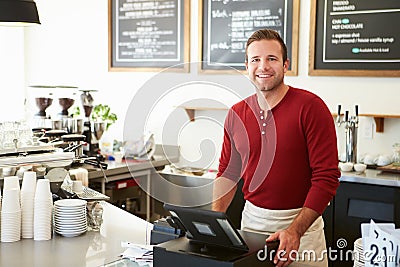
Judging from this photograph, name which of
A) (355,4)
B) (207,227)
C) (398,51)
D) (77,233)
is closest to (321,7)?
(355,4)

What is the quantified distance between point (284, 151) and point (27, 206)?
1.06 meters

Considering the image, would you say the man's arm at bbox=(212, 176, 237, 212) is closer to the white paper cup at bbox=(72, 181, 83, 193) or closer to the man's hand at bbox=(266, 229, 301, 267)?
the man's hand at bbox=(266, 229, 301, 267)

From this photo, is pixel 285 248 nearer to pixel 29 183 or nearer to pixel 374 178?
pixel 29 183

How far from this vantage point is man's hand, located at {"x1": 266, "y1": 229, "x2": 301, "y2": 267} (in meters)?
1.74

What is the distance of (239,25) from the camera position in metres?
4.27

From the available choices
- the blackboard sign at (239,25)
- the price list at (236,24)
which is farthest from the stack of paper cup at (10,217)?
the price list at (236,24)

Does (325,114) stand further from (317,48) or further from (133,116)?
(317,48)

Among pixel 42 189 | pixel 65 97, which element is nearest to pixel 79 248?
pixel 42 189

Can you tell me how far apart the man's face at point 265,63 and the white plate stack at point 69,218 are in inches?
35.5

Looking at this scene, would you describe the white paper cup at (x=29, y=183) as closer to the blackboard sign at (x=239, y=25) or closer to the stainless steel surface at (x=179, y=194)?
the stainless steel surface at (x=179, y=194)

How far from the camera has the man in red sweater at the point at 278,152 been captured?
7.03 ft

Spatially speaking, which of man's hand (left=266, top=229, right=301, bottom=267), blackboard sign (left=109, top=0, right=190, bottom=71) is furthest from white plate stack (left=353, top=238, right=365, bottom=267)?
blackboard sign (left=109, top=0, right=190, bottom=71)

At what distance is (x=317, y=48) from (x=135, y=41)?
157cm

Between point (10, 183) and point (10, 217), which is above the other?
point (10, 183)
